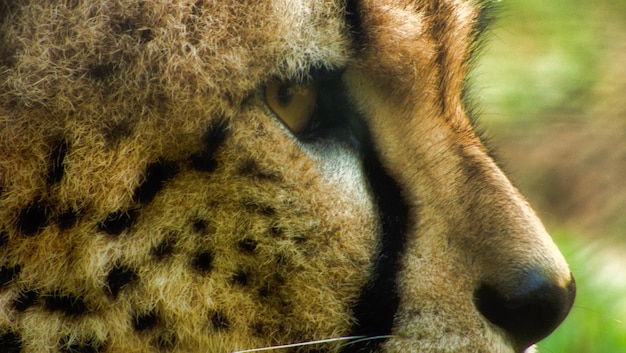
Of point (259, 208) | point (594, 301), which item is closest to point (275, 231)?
point (259, 208)

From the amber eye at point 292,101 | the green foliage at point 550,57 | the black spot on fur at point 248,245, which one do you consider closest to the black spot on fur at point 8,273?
the black spot on fur at point 248,245

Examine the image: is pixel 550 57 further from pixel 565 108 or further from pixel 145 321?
pixel 145 321

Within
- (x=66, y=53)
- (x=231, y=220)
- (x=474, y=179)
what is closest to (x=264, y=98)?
(x=231, y=220)

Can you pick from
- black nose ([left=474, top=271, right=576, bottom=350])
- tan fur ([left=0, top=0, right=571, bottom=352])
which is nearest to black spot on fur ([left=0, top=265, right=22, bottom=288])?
tan fur ([left=0, top=0, right=571, bottom=352])

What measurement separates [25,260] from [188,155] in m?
0.28

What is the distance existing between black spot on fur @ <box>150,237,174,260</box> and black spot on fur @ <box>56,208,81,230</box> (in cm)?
12

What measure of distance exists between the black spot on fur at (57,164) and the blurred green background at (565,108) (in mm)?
2556

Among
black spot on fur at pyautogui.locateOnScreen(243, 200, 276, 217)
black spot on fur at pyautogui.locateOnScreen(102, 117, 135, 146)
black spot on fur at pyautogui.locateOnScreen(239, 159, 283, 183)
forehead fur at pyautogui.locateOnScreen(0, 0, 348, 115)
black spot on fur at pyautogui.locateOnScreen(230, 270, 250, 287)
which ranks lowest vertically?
black spot on fur at pyautogui.locateOnScreen(230, 270, 250, 287)

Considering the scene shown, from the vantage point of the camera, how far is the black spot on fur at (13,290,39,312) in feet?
4.45

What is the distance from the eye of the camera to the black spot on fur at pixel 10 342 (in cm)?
136

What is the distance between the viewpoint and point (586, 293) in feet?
9.46

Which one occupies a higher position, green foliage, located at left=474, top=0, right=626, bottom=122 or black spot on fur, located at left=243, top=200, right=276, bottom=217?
black spot on fur, located at left=243, top=200, right=276, bottom=217

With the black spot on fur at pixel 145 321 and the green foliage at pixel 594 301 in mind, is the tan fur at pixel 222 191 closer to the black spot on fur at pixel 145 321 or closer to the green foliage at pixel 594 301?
the black spot on fur at pixel 145 321

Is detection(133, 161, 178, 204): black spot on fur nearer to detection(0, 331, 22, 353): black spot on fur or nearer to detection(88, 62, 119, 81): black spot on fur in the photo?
detection(88, 62, 119, 81): black spot on fur
